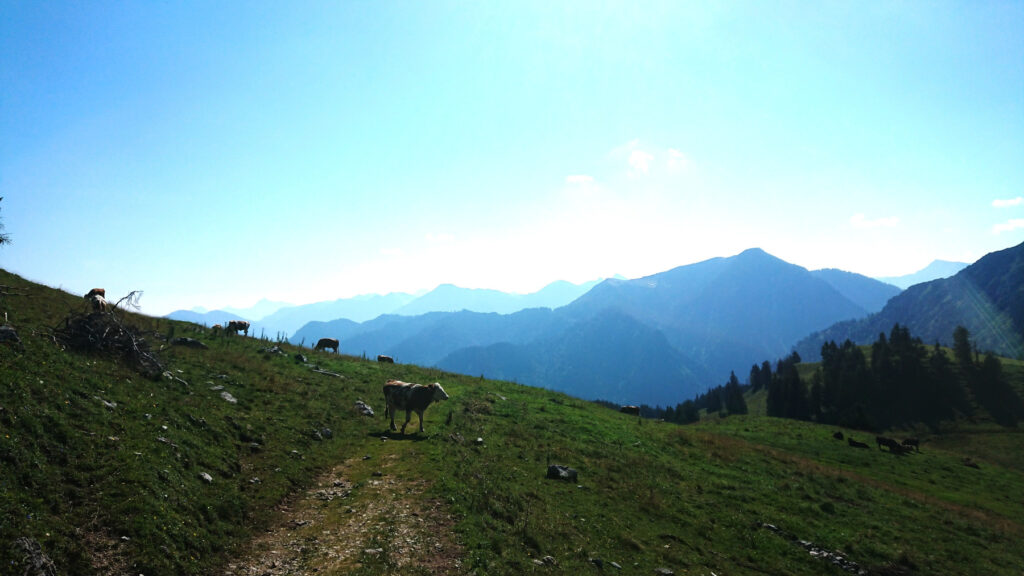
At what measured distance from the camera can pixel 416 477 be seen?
1756 centimetres

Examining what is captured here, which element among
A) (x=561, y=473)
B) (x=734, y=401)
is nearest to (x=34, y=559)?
(x=561, y=473)

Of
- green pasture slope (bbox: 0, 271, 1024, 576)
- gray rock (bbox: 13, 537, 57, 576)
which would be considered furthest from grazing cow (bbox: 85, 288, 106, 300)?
gray rock (bbox: 13, 537, 57, 576)

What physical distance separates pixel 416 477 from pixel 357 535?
4777 millimetres

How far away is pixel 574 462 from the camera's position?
23797 millimetres

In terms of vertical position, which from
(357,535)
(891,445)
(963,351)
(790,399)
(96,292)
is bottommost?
(790,399)

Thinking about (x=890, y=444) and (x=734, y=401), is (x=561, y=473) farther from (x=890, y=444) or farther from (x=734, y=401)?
(x=734, y=401)

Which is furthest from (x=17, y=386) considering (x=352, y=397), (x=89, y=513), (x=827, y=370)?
(x=827, y=370)

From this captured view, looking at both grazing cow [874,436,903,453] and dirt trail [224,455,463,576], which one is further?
grazing cow [874,436,903,453]

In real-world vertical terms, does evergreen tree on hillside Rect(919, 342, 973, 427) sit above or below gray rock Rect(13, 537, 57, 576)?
below

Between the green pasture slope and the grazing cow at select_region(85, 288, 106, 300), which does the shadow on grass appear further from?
the grazing cow at select_region(85, 288, 106, 300)

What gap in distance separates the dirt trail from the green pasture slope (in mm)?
477

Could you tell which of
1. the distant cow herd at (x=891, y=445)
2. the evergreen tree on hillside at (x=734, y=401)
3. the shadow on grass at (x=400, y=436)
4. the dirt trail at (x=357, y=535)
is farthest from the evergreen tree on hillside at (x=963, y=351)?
the dirt trail at (x=357, y=535)

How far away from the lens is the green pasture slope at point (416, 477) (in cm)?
1061

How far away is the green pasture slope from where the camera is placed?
10.6 m
